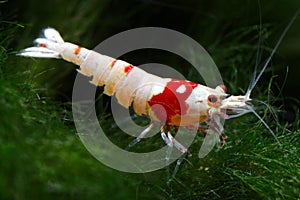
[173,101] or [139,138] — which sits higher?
[173,101]

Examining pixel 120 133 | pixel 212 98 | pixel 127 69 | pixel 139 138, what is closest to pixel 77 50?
pixel 127 69

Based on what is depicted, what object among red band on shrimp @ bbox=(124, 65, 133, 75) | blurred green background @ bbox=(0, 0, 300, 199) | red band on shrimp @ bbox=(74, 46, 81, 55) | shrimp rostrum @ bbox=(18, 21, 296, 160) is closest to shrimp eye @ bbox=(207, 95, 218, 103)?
shrimp rostrum @ bbox=(18, 21, 296, 160)

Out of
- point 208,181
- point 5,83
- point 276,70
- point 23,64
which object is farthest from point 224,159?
point 276,70

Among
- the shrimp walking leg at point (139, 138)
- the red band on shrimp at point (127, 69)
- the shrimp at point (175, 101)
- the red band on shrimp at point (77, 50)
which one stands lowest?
the shrimp walking leg at point (139, 138)

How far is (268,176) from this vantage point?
5.18 ft

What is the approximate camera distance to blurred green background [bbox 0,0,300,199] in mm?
1231

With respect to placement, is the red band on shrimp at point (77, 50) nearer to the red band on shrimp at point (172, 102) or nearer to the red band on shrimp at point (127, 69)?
the red band on shrimp at point (127, 69)

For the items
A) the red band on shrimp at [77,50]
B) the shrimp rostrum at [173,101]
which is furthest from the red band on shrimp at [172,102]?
the red band on shrimp at [77,50]

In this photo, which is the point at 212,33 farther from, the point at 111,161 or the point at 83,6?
the point at 111,161

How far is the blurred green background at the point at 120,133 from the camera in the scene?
1231 millimetres

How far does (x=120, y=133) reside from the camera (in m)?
2.02

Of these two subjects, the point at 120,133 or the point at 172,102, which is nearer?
the point at 172,102

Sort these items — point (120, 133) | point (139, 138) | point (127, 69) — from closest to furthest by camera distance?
point (139, 138), point (127, 69), point (120, 133)

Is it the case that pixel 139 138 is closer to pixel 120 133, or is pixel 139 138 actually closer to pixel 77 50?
pixel 120 133
